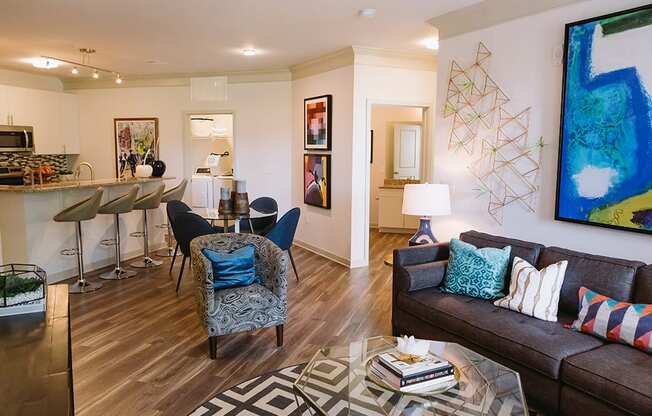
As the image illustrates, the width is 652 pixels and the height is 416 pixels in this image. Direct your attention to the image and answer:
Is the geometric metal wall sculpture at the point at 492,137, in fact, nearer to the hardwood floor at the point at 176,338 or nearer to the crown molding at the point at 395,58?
the hardwood floor at the point at 176,338

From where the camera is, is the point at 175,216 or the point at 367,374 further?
the point at 175,216

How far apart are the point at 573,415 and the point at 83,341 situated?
11.4ft

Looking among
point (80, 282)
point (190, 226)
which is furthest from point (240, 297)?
point (80, 282)

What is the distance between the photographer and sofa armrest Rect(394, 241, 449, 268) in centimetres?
386

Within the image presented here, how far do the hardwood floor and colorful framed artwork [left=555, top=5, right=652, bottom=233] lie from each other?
1894 mm

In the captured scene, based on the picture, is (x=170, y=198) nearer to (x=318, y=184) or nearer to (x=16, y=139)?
(x=318, y=184)

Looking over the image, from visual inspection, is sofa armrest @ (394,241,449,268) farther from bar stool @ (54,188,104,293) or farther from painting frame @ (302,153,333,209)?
bar stool @ (54,188,104,293)

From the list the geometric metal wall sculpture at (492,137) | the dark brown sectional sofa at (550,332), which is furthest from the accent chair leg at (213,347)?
the geometric metal wall sculpture at (492,137)

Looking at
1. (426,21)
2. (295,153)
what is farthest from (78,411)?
(295,153)

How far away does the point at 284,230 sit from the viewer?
514cm

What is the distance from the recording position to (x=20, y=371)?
1502 mm

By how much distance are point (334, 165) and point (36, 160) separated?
213 inches

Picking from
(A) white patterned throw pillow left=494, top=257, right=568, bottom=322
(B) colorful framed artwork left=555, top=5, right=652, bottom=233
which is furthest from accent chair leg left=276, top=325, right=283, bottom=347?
(B) colorful framed artwork left=555, top=5, right=652, bottom=233

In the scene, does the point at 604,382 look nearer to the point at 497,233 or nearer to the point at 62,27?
the point at 497,233
